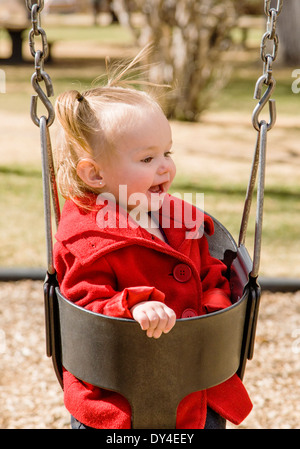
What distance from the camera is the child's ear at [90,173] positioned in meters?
1.58

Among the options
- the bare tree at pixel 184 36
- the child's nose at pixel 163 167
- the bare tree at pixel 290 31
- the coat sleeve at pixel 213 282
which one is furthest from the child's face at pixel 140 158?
the bare tree at pixel 290 31

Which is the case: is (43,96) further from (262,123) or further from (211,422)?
(211,422)

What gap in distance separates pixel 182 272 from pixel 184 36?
19.5 feet

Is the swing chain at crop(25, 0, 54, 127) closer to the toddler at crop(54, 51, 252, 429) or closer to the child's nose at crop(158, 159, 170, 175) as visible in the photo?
the toddler at crop(54, 51, 252, 429)

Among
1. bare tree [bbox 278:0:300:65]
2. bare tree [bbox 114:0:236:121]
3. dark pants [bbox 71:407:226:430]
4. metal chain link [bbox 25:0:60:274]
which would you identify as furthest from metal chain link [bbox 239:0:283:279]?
bare tree [bbox 278:0:300:65]

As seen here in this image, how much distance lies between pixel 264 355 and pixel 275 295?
1.96 ft

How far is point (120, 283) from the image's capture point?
151 centimetres

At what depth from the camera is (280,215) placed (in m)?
4.62

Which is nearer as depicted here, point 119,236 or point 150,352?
point 150,352

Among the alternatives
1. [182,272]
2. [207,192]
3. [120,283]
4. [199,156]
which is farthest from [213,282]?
[199,156]

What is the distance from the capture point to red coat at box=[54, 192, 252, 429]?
145 cm

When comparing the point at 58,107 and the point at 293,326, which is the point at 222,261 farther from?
the point at 293,326
